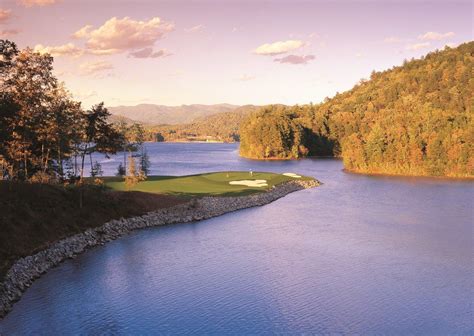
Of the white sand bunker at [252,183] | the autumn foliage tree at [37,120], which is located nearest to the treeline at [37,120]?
the autumn foliage tree at [37,120]

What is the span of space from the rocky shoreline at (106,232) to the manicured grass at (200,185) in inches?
116

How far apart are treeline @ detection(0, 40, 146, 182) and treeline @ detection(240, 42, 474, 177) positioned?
71855 mm

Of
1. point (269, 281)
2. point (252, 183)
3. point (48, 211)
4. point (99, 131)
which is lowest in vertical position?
point (269, 281)

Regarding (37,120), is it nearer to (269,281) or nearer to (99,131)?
(99,131)

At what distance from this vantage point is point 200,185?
2788 inches

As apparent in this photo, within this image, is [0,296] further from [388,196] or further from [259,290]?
[388,196]

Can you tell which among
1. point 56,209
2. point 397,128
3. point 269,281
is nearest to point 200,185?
point 56,209

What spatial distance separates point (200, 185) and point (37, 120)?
1251 inches

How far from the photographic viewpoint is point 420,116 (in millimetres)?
104250

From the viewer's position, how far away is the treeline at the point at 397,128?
97750mm

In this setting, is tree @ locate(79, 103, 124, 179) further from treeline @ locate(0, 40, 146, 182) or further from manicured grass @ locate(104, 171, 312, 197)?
manicured grass @ locate(104, 171, 312, 197)

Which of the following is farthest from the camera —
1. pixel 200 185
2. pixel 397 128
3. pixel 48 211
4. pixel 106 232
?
pixel 397 128

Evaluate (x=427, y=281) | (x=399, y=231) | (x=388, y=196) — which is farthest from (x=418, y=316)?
(x=388, y=196)

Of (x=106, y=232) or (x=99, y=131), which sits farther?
(x=99, y=131)
